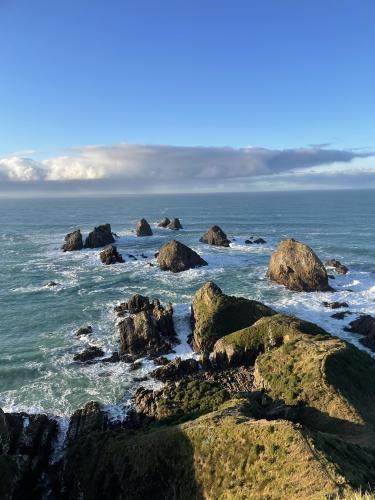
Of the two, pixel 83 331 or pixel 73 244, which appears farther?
pixel 73 244

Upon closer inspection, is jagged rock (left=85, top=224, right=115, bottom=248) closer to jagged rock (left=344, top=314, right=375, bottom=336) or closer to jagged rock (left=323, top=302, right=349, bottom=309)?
jagged rock (left=323, top=302, right=349, bottom=309)

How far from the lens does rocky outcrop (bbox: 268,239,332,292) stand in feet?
225

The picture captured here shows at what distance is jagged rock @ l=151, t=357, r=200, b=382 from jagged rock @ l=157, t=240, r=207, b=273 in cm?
4090

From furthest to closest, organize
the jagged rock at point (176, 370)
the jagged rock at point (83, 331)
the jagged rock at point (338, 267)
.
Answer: the jagged rock at point (338, 267)
the jagged rock at point (83, 331)
the jagged rock at point (176, 370)

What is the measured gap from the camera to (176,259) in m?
83.6

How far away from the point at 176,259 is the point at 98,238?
37.7 m

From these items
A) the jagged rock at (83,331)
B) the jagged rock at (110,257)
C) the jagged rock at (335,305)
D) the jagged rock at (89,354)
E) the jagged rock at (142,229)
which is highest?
the jagged rock at (142,229)

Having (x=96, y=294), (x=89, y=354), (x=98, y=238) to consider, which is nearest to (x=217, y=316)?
(x=89, y=354)

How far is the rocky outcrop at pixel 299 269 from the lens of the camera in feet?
225

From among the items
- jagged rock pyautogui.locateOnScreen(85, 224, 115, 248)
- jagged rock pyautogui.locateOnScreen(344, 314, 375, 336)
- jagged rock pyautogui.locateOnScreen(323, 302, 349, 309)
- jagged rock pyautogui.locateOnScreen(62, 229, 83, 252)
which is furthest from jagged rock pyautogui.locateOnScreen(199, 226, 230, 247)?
jagged rock pyautogui.locateOnScreen(344, 314, 375, 336)

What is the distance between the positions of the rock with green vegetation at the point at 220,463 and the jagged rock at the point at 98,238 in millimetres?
86281

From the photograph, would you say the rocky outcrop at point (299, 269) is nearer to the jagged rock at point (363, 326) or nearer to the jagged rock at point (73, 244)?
the jagged rock at point (363, 326)

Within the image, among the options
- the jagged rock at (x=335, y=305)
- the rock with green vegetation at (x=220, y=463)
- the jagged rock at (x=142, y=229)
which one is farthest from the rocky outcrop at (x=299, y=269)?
the jagged rock at (x=142, y=229)

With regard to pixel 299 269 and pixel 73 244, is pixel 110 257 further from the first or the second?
pixel 299 269
